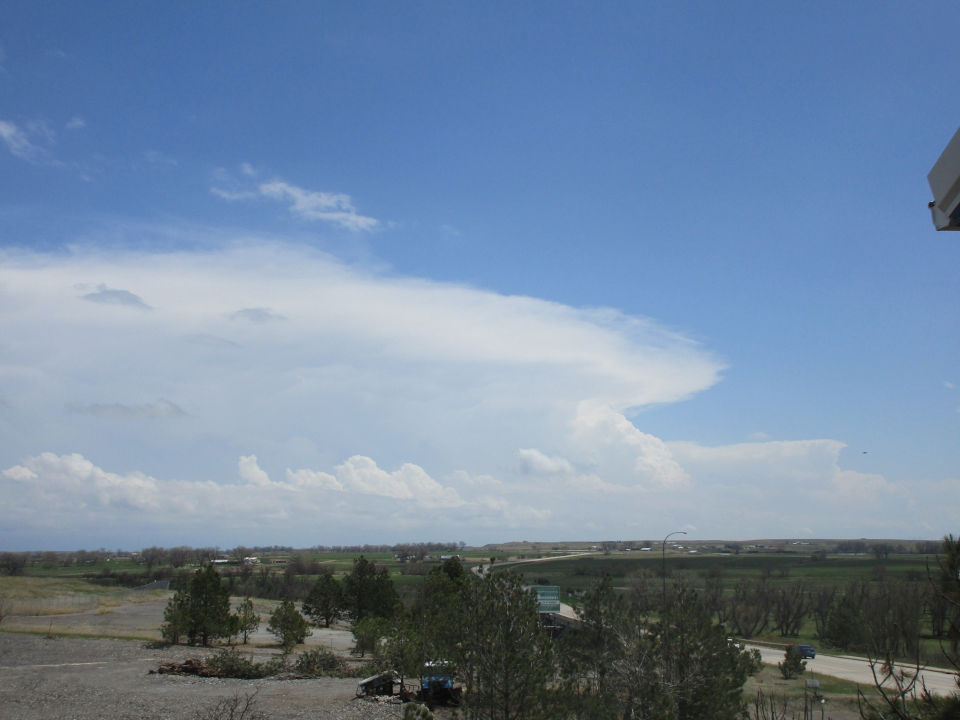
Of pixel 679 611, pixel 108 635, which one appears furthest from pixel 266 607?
A: pixel 679 611

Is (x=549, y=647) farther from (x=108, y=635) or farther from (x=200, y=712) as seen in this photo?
(x=108, y=635)

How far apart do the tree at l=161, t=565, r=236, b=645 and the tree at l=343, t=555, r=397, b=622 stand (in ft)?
37.0

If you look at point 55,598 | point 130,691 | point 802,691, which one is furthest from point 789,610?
point 55,598

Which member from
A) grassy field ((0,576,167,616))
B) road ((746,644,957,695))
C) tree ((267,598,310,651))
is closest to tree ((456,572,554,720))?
road ((746,644,957,695))

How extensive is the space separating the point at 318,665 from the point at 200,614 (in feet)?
44.5

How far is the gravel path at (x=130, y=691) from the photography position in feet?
88.7

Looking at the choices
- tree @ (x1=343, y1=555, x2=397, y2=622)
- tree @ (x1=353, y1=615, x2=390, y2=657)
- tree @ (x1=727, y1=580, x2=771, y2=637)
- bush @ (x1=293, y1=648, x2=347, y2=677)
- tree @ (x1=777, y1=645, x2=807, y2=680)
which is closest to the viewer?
tree @ (x1=353, y1=615, x2=390, y2=657)

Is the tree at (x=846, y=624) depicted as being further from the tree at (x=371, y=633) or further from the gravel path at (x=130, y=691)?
the gravel path at (x=130, y=691)

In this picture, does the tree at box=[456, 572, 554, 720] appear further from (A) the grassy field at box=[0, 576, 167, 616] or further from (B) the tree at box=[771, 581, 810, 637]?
(B) the tree at box=[771, 581, 810, 637]

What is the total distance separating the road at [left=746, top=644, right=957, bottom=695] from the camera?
41.9 m

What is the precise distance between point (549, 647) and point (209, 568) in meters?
42.1

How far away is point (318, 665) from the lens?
4175cm

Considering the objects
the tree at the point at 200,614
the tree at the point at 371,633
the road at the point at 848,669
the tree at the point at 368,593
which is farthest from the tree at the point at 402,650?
the road at the point at 848,669

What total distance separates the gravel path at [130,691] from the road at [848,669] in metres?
30.6
